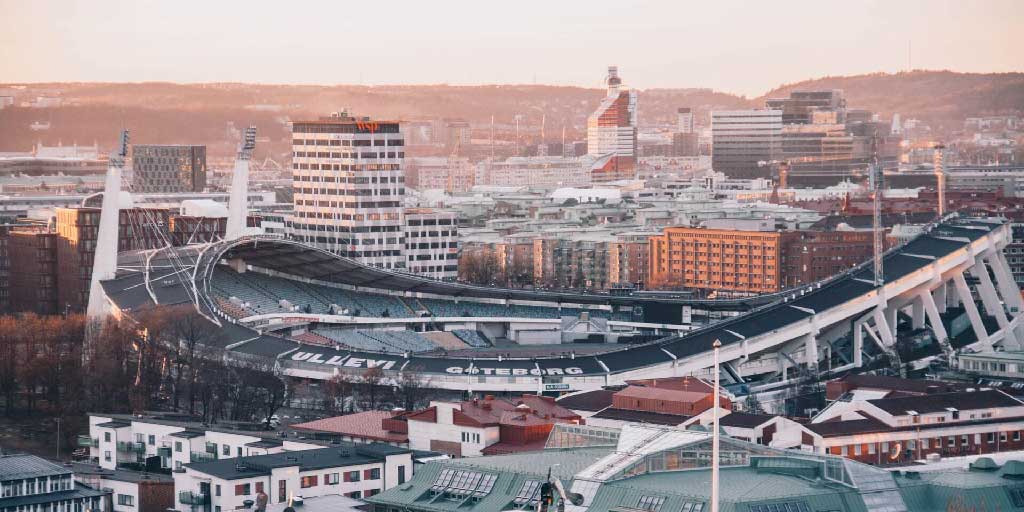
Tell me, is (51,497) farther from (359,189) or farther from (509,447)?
(359,189)

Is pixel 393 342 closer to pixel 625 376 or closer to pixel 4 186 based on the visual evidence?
pixel 625 376

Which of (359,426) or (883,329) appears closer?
(359,426)

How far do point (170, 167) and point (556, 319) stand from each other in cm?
7558

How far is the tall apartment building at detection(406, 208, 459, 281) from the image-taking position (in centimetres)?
9631

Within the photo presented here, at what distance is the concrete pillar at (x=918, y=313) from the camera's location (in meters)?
79.9

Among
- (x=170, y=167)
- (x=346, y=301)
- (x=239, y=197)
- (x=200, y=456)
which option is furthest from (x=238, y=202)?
(x=170, y=167)

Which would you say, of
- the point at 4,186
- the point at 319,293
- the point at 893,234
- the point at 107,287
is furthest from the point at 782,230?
the point at 4,186

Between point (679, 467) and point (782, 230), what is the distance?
74560mm

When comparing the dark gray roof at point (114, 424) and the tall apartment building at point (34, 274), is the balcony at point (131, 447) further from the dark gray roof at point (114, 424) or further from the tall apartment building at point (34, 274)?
the tall apartment building at point (34, 274)

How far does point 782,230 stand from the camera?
10969 cm

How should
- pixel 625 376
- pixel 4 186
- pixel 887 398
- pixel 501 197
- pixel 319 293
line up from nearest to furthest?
pixel 887 398
pixel 625 376
pixel 319 293
pixel 4 186
pixel 501 197

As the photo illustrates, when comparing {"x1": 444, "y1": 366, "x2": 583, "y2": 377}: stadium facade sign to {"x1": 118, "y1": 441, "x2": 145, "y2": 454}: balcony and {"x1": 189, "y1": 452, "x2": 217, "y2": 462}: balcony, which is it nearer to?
{"x1": 118, "y1": 441, "x2": 145, "y2": 454}: balcony

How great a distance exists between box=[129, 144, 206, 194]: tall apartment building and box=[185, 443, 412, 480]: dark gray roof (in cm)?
10465

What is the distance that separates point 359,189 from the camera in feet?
309
